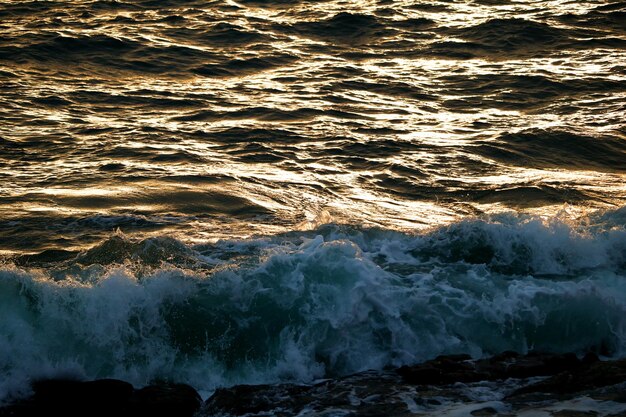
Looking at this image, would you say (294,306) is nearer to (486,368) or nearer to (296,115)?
(486,368)

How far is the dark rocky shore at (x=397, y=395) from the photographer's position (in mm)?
6535

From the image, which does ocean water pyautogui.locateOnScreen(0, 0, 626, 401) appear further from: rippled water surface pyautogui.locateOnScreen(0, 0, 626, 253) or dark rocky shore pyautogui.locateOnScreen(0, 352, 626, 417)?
dark rocky shore pyautogui.locateOnScreen(0, 352, 626, 417)

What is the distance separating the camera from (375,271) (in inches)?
331

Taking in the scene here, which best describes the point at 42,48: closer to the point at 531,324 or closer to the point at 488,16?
the point at 488,16

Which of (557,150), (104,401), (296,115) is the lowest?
(104,401)

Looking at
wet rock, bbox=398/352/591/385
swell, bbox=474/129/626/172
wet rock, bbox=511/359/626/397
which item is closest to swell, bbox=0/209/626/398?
wet rock, bbox=398/352/591/385

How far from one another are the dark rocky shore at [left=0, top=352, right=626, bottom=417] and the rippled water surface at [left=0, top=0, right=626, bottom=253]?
2778mm

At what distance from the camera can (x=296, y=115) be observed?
13.7 metres

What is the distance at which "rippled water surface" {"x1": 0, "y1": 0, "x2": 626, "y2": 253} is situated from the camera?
34.4 feet

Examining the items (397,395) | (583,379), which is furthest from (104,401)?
(583,379)

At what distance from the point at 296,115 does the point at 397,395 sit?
750cm

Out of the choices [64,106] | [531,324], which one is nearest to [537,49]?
[64,106]

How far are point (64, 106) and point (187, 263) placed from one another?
5860 mm

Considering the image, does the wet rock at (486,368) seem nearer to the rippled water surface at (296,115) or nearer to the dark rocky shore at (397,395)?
the dark rocky shore at (397,395)
